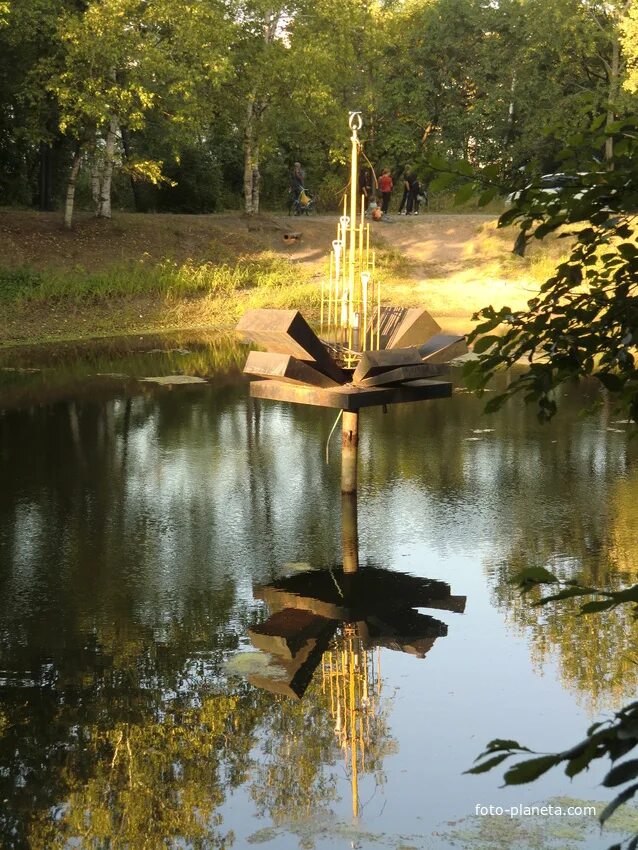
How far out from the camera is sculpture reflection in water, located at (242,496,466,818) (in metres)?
7.32

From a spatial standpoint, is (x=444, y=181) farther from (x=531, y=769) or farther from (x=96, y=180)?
(x=96, y=180)

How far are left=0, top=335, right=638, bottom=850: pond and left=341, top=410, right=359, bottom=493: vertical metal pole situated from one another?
0.96 feet

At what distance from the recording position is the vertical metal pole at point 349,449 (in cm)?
1172

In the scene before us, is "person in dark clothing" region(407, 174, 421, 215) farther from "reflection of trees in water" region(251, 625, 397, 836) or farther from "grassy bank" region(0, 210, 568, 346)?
"reflection of trees in water" region(251, 625, 397, 836)

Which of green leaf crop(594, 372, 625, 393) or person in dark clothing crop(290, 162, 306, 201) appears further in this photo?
person in dark clothing crop(290, 162, 306, 201)

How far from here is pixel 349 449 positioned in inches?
470

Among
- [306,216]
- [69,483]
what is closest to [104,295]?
[306,216]

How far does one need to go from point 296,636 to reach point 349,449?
11.8 feet

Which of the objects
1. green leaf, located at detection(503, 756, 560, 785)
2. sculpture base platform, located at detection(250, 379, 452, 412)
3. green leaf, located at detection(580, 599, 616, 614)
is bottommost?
sculpture base platform, located at detection(250, 379, 452, 412)

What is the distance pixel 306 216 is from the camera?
37688mm

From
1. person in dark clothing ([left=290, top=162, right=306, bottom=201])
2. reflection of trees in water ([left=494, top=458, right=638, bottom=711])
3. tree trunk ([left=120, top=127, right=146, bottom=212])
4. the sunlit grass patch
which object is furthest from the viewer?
tree trunk ([left=120, top=127, right=146, bottom=212])

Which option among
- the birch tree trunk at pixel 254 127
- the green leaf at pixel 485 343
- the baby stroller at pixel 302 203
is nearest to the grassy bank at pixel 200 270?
the birch tree trunk at pixel 254 127

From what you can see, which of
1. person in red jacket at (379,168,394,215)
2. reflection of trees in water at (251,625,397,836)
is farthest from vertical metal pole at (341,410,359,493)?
person in red jacket at (379,168,394,215)

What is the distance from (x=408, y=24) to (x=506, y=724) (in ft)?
129
